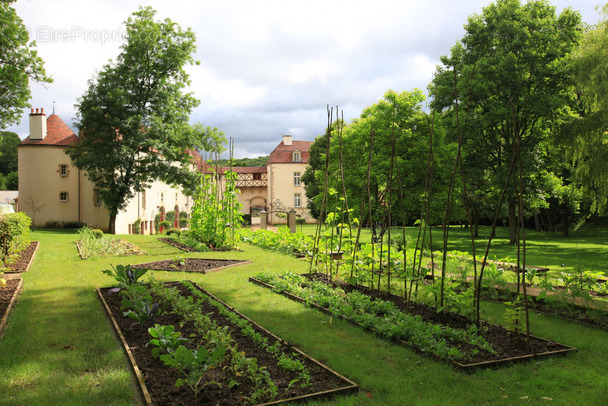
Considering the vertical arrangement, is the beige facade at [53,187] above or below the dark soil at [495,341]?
above

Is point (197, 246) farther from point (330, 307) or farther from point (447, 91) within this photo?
point (447, 91)

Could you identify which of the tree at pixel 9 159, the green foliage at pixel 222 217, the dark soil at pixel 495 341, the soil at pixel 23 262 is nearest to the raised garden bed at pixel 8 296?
the soil at pixel 23 262

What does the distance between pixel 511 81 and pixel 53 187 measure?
1117 inches

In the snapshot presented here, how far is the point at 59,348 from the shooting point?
183 inches

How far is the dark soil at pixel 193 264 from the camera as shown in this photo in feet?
32.8

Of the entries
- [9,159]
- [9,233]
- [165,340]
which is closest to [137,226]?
[9,233]

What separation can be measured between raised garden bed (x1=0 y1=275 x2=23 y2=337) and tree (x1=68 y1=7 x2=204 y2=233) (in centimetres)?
1627

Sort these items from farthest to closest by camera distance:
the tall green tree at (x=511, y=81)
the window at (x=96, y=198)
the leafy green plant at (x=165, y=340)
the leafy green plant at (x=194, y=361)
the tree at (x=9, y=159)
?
1. the tree at (x=9, y=159)
2. the window at (x=96, y=198)
3. the tall green tree at (x=511, y=81)
4. the leafy green plant at (x=165, y=340)
5. the leafy green plant at (x=194, y=361)

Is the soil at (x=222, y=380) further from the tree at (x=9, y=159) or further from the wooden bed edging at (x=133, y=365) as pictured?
the tree at (x=9, y=159)

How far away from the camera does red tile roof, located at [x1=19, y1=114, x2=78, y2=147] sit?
1144 inches

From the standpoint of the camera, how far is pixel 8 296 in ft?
22.6

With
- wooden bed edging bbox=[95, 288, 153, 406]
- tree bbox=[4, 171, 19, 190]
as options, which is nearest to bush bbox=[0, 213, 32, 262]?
wooden bed edging bbox=[95, 288, 153, 406]

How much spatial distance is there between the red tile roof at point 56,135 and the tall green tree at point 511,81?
25.1 meters

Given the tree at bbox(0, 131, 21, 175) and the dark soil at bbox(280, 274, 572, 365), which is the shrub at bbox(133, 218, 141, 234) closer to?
the dark soil at bbox(280, 274, 572, 365)
